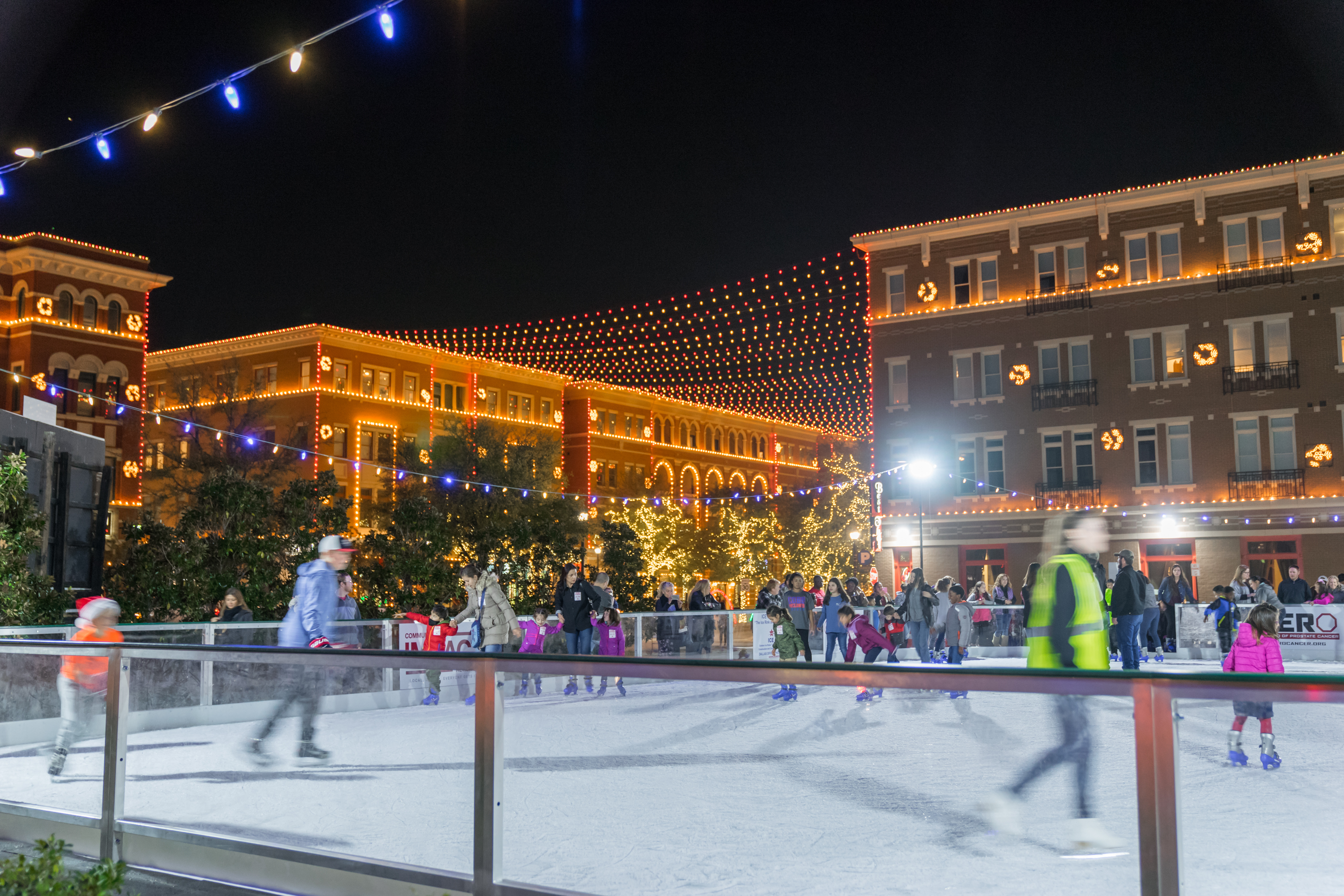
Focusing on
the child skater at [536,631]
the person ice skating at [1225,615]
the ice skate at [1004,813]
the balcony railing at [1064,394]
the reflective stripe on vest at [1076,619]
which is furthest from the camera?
the balcony railing at [1064,394]

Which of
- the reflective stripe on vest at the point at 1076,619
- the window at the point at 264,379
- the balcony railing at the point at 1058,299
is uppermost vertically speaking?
the window at the point at 264,379

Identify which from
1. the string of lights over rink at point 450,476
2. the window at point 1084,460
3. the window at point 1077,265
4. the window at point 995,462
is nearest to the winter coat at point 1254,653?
the string of lights over rink at point 450,476

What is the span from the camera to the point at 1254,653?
892 centimetres

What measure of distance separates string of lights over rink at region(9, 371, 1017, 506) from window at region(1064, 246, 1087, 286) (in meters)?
7.26

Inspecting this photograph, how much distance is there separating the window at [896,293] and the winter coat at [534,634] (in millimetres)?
28208

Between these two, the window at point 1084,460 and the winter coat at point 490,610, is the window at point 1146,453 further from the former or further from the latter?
the winter coat at point 490,610

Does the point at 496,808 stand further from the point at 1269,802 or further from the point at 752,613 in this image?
the point at 752,613

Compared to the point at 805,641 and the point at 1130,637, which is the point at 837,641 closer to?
the point at 805,641

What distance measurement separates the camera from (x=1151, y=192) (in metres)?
38.4

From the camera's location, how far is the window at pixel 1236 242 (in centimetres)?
3744

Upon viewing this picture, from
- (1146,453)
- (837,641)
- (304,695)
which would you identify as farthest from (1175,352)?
(304,695)

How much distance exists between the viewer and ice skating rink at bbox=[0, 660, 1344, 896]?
3.32m

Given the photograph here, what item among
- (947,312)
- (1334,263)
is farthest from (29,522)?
(1334,263)

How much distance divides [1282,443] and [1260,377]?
81.8 inches
